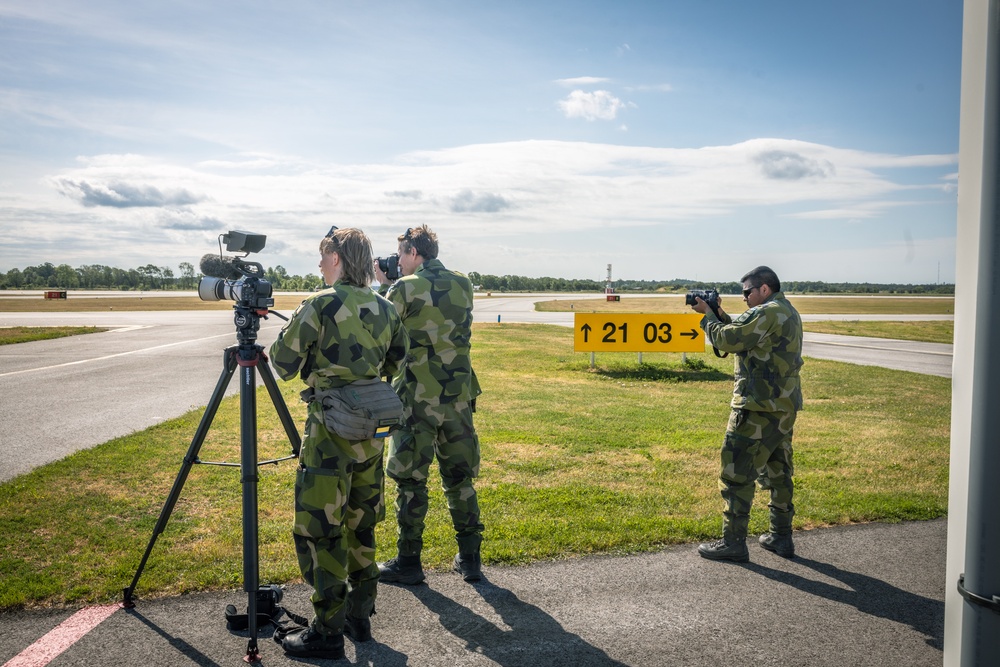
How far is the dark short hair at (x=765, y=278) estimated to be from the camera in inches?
217

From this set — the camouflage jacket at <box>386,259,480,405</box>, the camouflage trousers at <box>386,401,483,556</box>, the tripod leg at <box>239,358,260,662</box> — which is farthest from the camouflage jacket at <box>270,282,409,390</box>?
the camouflage trousers at <box>386,401,483,556</box>

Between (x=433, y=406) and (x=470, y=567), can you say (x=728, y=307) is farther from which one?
(x=433, y=406)

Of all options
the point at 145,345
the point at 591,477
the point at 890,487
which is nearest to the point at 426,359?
the point at 591,477

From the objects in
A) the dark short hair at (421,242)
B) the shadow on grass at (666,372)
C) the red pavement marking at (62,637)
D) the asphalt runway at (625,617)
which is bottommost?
the asphalt runway at (625,617)

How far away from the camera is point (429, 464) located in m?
4.84

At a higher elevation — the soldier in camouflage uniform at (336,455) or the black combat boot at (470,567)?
the soldier in camouflage uniform at (336,455)

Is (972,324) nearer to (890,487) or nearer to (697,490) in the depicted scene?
A: (697,490)

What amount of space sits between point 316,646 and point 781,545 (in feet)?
11.8

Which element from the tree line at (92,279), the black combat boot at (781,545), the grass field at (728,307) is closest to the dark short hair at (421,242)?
the black combat boot at (781,545)

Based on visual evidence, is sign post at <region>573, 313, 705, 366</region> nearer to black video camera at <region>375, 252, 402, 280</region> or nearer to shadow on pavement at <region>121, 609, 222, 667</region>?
black video camera at <region>375, 252, 402, 280</region>

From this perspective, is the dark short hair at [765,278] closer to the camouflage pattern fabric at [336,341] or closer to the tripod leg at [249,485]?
the camouflage pattern fabric at [336,341]

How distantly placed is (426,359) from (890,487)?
5.50 meters

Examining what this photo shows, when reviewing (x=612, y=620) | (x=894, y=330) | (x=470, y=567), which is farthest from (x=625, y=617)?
(x=894, y=330)

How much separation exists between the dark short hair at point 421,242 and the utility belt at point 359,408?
1489mm
